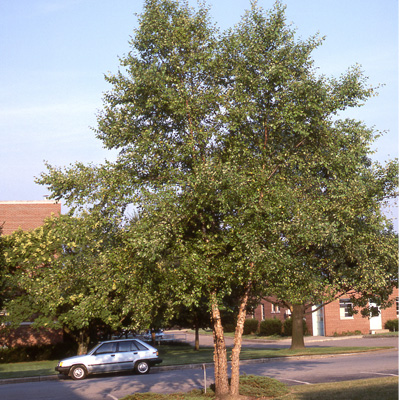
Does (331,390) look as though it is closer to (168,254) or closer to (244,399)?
(244,399)

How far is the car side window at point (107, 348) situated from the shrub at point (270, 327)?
123ft

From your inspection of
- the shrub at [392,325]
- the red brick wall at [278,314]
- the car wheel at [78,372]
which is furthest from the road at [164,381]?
the shrub at [392,325]

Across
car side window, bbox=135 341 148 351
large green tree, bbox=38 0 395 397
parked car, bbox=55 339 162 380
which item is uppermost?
large green tree, bbox=38 0 395 397

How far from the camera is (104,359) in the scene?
23.1 meters

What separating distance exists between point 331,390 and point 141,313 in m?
5.75

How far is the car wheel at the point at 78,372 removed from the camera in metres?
22.4

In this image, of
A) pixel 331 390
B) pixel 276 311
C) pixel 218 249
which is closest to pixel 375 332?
pixel 276 311

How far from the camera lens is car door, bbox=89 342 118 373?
22.8 meters

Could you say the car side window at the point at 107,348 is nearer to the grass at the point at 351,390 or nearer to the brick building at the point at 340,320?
the grass at the point at 351,390

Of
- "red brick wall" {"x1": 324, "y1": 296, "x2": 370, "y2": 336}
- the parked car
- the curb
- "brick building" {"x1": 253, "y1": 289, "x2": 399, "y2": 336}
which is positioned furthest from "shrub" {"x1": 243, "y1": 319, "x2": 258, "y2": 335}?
the parked car

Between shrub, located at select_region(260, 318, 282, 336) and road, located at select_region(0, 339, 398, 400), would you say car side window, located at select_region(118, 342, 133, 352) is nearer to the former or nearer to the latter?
road, located at select_region(0, 339, 398, 400)

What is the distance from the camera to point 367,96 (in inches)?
550

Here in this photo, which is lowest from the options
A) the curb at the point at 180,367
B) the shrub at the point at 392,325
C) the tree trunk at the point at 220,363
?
the shrub at the point at 392,325

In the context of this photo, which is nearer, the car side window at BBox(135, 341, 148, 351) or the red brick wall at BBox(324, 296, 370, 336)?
the car side window at BBox(135, 341, 148, 351)
